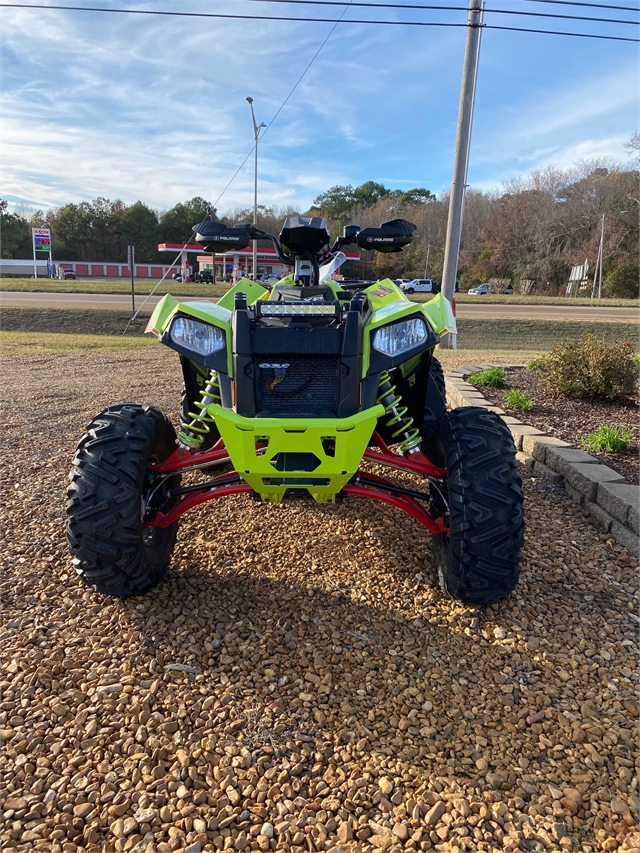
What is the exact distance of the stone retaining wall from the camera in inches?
131

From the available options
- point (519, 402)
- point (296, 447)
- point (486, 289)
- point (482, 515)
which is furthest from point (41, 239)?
point (482, 515)

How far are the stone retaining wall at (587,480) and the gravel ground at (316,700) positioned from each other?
148 millimetres

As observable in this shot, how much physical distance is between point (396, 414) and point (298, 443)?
2.14 ft

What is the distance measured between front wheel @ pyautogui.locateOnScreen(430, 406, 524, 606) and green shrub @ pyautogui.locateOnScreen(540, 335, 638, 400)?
3.52m

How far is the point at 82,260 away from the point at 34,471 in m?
68.8

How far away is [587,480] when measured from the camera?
3738 mm

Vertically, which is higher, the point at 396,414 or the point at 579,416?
the point at 396,414

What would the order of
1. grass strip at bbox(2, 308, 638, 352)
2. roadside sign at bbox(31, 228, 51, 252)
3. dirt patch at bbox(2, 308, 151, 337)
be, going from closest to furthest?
grass strip at bbox(2, 308, 638, 352) < dirt patch at bbox(2, 308, 151, 337) < roadside sign at bbox(31, 228, 51, 252)

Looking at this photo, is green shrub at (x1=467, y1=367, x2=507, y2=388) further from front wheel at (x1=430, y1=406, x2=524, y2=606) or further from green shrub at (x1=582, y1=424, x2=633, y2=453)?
front wheel at (x1=430, y1=406, x2=524, y2=606)

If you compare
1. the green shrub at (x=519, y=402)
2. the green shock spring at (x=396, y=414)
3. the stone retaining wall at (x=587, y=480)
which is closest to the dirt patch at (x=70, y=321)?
the green shrub at (x=519, y=402)

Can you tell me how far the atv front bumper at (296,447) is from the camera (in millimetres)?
2242

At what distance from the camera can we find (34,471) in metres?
4.34

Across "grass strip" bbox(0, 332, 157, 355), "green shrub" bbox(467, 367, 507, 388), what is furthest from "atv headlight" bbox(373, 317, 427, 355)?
"grass strip" bbox(0, 332, 157, 355)

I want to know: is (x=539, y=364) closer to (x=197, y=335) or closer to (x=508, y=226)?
Answer: (x=197, y=335)
